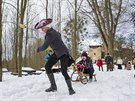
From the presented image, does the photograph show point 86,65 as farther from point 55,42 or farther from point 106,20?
point 106,20

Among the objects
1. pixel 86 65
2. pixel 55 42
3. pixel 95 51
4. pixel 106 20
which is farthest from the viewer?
pixel 95 51

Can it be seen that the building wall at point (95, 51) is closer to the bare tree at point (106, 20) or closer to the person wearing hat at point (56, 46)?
the bare tree at point (106, 20)

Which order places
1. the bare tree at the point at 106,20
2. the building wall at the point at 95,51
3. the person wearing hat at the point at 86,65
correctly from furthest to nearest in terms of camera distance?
the building wall at the point at 95,51 → the bare tree at the point at 106,20 → the person wearing hat at the point at 86,65

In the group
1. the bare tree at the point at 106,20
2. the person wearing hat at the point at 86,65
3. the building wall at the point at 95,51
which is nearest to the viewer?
the person wearing hat at the point at 86,65

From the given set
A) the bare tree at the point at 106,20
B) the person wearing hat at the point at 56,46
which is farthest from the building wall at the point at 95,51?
the person wearing hat at the point at 56,46

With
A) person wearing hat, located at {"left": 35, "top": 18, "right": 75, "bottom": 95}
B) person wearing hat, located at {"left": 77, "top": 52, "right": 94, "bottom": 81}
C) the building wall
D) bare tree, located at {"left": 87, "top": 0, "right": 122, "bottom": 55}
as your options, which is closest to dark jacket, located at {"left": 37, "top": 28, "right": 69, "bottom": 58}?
person wearing hat, located at {"left": 35, "top": 18, "right": 75, "bottom": 95}

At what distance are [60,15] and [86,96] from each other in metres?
34.2

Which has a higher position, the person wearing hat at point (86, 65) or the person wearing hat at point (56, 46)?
the person wearing hat at point (56, 46)

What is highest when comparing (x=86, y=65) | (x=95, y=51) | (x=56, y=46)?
(x=56, y=46)

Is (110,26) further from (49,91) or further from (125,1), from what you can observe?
(49,91)

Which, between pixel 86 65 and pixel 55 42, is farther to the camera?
pixel 86 65

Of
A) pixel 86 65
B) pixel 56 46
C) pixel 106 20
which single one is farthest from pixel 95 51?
pixel 56 46

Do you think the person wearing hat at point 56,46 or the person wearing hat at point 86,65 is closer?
the person wearing hat at point 56,46

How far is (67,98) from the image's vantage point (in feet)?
23.0
